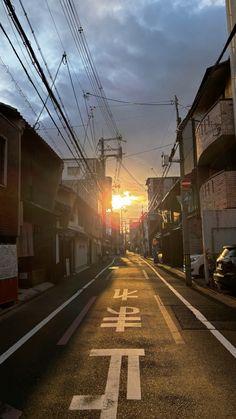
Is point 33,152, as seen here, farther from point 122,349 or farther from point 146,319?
point 122,349

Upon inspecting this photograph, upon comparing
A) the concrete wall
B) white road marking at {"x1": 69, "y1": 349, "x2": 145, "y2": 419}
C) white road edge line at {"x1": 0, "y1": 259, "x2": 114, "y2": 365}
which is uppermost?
the concrete wall

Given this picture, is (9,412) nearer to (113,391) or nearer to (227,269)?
(113,391)

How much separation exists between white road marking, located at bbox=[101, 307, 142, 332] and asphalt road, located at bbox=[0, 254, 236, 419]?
0.02 meters

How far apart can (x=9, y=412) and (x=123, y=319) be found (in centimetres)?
618

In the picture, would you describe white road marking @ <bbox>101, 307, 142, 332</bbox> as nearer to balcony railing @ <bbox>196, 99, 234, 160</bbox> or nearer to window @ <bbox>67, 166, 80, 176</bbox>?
balcony railing @ <bbox>196, 99, 234, 160</bbox>

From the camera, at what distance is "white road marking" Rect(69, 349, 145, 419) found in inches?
192

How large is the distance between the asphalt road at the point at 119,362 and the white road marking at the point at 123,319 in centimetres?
2

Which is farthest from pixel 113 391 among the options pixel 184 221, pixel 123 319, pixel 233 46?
pixel 233 46

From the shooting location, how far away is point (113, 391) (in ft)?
17.8

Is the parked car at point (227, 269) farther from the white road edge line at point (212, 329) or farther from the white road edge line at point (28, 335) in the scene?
the white road edge line at point (28, 335)

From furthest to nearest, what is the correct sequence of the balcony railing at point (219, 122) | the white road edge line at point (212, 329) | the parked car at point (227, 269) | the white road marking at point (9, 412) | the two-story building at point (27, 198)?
1. the balcony railing at point (219, 122)
2. the parked car at point (227, 269)
3. the two-story building at point (27, 198)
4. the white road edge line at point (212, 329)
5. the white road marking at point (9, 412)

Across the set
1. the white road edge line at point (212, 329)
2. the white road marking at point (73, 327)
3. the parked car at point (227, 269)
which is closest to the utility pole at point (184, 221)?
the parked car at point (227, 269)

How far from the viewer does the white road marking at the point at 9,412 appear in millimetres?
4698

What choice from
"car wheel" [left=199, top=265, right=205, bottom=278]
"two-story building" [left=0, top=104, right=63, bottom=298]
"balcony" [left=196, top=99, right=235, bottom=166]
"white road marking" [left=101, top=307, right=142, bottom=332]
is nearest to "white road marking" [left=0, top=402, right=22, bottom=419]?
"white road marking" [left=101, top=307, right=142, bottom=332]
